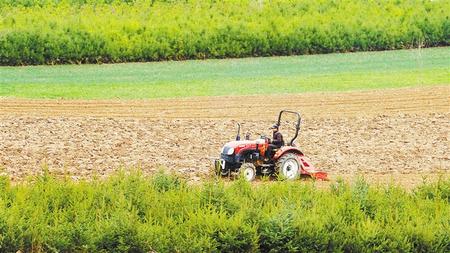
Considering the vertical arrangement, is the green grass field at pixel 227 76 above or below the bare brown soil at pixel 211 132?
above

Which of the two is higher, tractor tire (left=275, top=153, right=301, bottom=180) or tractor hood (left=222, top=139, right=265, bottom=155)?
tractor hood (left=222, top=139, right=265, bottom=155)

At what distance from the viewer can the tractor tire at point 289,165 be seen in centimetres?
1953

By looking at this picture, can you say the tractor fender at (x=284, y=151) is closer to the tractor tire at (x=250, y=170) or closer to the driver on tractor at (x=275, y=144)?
the driver on tractor at (x=275, y=144)

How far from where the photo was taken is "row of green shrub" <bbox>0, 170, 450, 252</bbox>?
517 inches

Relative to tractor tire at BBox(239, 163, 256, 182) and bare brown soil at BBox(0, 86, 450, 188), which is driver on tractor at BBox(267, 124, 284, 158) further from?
bare brown soil at BBox(0, 86, 450, 188)

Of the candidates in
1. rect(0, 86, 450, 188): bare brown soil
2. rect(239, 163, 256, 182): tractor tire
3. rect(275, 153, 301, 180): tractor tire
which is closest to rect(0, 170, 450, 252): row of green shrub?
rect(239, 163, 256, 182): tractor tire

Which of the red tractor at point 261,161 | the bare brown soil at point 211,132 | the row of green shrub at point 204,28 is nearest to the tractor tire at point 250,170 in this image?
the red tractor at point 261,161

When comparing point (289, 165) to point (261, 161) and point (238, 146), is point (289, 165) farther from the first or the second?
point (238, 146)

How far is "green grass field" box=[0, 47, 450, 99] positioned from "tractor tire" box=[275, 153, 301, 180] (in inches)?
507

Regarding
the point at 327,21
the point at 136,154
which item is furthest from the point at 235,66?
the point at 136,154

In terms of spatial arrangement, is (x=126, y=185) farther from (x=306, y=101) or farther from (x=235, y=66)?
(x=235, y=66)

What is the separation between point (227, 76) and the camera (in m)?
37.1

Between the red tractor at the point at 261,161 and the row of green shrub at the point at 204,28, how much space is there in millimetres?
20691

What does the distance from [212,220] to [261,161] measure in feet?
21.7
